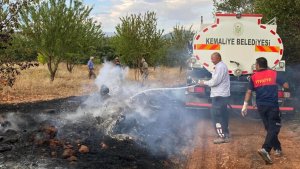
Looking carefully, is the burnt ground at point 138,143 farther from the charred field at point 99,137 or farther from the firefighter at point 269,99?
the firefighter at point 269,99

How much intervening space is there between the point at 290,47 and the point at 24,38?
42.4 feet

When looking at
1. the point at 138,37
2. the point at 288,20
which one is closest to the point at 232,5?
the point at 138,37

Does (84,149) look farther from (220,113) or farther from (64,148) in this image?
(220,113)

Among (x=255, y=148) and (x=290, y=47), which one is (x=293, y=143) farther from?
(x=290, y=47)

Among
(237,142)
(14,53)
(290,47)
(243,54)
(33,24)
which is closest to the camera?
(237,142)

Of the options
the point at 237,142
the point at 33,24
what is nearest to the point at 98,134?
the point at 237,142

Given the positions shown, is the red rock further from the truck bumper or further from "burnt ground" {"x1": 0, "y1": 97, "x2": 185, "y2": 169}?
the truck bumper

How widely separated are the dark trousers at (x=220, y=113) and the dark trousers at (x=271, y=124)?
1.14 m

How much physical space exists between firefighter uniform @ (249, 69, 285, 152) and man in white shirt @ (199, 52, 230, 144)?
3.36 ft

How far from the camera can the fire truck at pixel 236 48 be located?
373 inches

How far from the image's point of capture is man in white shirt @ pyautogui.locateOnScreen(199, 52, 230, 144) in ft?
25.6

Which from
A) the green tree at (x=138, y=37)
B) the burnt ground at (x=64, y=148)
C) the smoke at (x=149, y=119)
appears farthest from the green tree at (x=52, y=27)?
the burnt ground at (x=64, y=148)

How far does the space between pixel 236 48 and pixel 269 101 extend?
3196 millimetres

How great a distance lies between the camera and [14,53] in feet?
42.8
